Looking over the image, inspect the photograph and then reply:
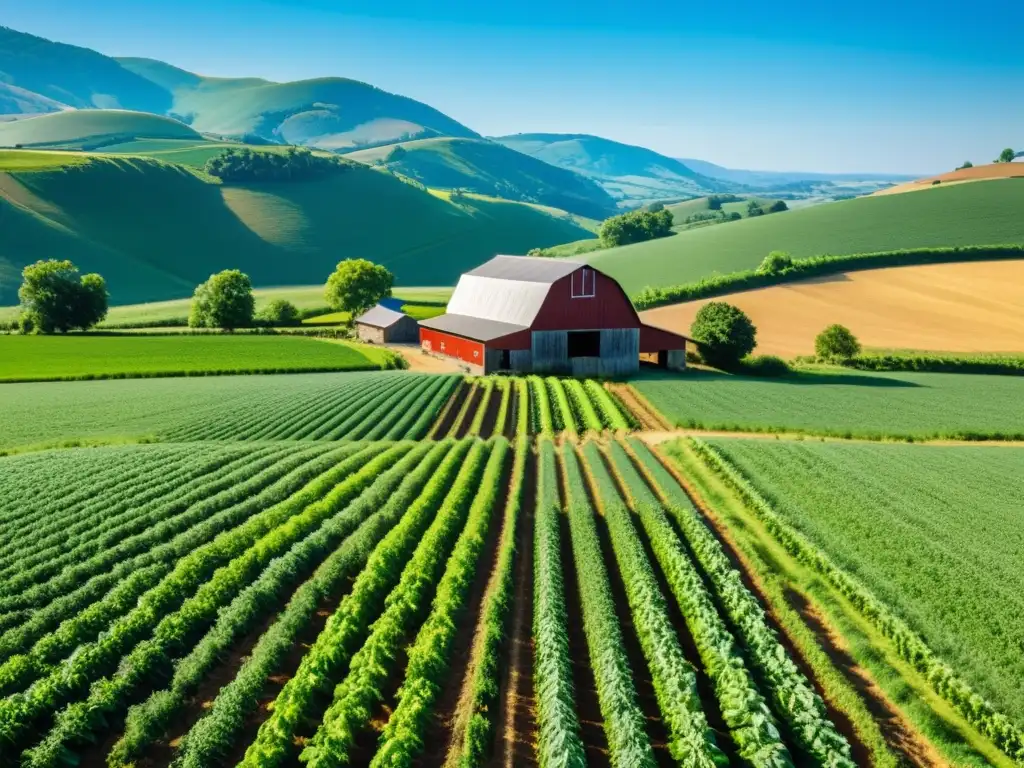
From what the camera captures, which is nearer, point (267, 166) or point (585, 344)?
point (585, 344)

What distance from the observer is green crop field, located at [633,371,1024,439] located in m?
37.3

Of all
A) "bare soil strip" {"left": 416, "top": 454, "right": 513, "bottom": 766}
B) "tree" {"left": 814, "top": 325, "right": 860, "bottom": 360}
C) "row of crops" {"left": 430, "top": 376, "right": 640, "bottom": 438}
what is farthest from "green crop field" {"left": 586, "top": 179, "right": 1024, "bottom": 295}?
"bare soil strip" {"left": 416, "top": 454, "right": 513, "bottom": 766}

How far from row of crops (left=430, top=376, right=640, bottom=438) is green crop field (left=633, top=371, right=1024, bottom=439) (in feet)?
10.5

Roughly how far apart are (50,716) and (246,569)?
5996 millimetres

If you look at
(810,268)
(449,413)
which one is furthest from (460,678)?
(810,268)

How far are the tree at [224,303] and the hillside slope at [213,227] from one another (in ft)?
132

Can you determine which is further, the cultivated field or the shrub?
the cultivated field

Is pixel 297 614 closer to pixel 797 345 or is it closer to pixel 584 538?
pixel 584 538

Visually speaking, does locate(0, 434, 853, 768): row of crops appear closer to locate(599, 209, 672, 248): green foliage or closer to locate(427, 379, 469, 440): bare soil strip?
locate(427, 379, 469, 440): bare soil strip

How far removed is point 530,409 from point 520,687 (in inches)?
1099

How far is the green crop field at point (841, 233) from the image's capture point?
97562mm

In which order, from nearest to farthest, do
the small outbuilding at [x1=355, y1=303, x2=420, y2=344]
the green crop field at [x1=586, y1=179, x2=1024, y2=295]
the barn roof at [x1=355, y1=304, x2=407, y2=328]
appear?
1. the small outbuilding at [x1=355, y1=303, x2=420, y2=344]
2. the barn roof at [x1=355, y1=304, x2=407, y2=328]
3. the green crop field at [x1=586, y1=179, x2=1024, y2=295]

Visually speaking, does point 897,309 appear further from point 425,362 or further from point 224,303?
point 224,303

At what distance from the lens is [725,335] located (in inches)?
2277
